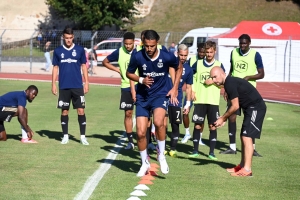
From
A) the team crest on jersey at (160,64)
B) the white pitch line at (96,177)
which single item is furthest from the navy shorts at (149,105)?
the white pitch line at (96,177)

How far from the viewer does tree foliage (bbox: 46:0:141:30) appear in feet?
158

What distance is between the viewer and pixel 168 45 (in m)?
41.8

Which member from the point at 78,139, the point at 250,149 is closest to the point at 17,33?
the point at 78,139

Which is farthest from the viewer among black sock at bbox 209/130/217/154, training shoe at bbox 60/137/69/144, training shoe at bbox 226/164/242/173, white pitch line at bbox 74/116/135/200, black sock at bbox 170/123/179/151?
training shoe at bbox 60/137/69/144

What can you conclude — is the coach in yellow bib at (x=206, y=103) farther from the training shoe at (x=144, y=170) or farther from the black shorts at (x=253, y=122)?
the training shoe at (x=144, y=170)

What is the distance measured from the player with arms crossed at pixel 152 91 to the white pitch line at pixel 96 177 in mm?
622

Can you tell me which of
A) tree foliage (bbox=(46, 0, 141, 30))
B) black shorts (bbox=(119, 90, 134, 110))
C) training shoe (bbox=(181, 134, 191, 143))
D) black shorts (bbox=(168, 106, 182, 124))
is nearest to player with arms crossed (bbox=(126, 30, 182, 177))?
black shorts (bbox=(168, 106, 182, 124))

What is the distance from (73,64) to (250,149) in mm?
4336

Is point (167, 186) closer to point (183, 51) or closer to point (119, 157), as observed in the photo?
point (119, 157)

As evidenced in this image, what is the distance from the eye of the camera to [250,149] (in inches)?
398

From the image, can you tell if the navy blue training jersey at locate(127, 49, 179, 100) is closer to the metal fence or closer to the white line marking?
the white line marking

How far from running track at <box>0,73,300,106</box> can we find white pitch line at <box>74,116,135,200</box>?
13.7 metres

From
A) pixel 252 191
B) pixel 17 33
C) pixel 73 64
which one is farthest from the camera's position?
pixel 17 33

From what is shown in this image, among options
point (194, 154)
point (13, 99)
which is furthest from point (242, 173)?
point (13, 99)
